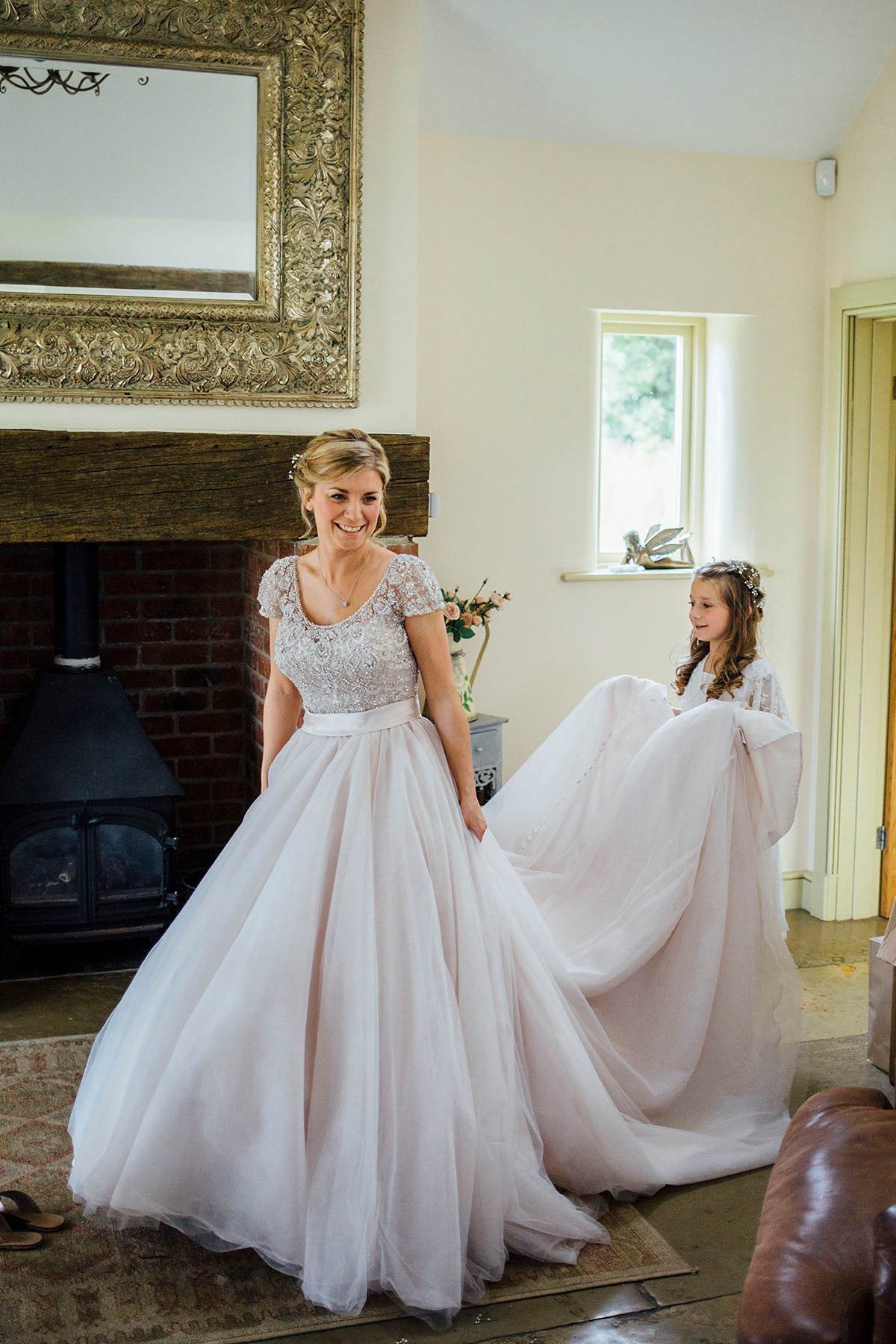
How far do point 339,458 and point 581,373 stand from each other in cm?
190

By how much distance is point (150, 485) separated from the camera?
133 inches

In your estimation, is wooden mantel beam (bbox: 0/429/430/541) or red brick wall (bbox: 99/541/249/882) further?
red brick wall (bbox: 99/541/249/882)

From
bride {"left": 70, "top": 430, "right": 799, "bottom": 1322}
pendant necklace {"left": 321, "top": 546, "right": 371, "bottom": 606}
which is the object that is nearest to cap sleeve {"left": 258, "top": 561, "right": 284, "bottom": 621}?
bride {"left": 70, "top": 430, "right": 799, "bottom": 1322}

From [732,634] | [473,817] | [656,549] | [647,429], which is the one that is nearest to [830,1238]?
[473,817]

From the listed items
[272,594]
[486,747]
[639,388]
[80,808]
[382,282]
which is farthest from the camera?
[639,388]

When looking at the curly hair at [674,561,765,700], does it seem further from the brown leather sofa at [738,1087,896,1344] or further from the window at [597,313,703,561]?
the brown leather sofa at [738,1087,896,1344]

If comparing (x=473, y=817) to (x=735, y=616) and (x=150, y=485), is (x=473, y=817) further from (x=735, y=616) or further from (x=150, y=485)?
(x=150, y=485)

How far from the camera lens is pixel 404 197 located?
3498 mm

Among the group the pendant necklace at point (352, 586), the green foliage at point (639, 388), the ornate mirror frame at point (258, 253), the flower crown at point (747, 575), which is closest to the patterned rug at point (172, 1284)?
the pendant necklace at point (352, 586)

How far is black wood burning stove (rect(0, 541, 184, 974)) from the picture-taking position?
379cm

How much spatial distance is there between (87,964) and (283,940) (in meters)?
1.93

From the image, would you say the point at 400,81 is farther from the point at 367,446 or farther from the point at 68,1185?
the point at 68,1185

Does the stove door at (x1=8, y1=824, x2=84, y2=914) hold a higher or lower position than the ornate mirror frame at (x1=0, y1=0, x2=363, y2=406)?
lower

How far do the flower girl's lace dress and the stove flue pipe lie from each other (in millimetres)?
1443
